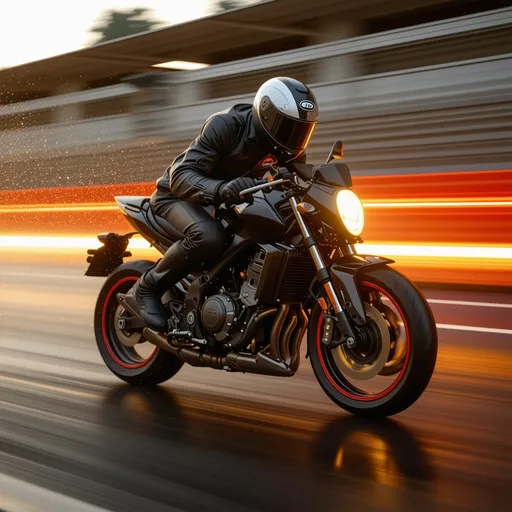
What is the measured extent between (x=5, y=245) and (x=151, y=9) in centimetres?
1173

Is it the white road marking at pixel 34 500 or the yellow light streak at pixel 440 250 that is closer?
the white road marking at pixel 34 500

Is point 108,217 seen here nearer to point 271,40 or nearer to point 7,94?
point 271,40

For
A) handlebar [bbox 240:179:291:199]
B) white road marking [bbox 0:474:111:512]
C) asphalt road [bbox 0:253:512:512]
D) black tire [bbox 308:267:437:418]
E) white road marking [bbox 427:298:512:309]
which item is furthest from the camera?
white road marking [bbox 427:298:512:309]

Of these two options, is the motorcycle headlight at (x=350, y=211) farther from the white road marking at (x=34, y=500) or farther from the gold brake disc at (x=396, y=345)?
the white road marking at (x=34, y=500)

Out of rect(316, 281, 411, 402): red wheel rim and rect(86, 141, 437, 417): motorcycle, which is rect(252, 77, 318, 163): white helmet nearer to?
rect(86, 141, 437, 417): motorcycle

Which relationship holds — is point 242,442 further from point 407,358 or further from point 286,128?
point 286,128

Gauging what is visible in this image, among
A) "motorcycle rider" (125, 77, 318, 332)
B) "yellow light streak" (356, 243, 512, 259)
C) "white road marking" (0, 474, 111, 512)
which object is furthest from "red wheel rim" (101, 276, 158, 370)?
"yellow light streak" (356, 243, 512, 259)

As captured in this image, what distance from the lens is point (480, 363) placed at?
7.17m

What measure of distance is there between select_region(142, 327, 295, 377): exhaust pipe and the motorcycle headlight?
81cm

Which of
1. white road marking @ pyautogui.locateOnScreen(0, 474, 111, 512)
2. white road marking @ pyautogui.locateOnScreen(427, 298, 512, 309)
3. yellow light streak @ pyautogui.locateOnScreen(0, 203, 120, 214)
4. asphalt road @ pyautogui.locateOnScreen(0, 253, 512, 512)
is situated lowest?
white road marking @ pyautogui.locateOnScreen(0, 474, 111, 512)

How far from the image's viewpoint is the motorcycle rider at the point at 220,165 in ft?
19.1

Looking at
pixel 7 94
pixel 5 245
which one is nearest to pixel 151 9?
pixel 7 94

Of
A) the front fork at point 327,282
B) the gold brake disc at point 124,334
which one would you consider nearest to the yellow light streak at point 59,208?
the gold brake disc at point 124,334

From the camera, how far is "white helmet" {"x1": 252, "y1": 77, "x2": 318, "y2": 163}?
5801 mm
